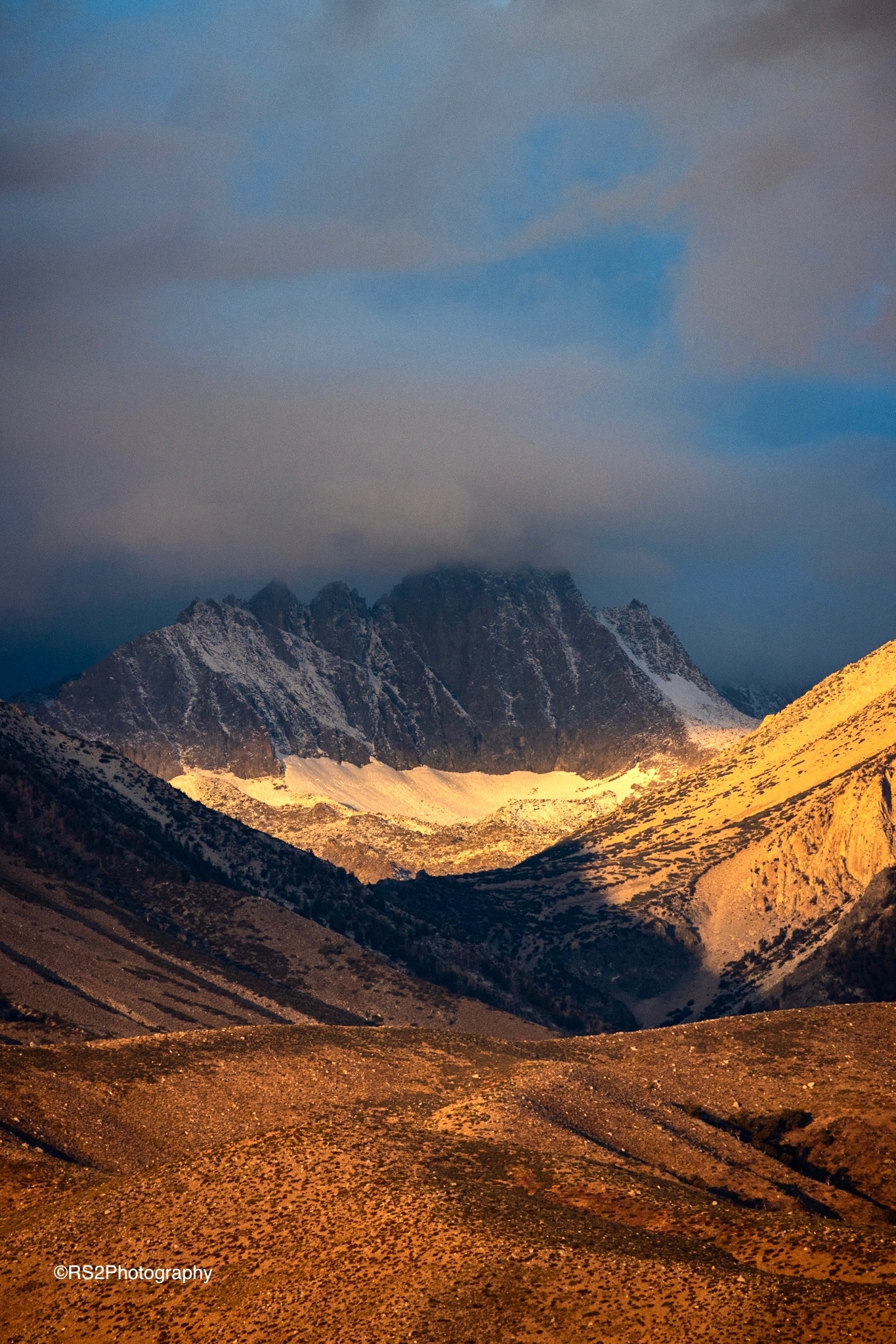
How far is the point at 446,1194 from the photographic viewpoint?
48.8m

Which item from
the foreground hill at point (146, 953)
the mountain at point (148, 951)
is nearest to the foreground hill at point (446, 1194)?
the foreground hill at point (146, 953)

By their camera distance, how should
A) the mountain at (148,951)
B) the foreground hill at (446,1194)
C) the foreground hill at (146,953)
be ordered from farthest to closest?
the mountain at (148,951) → the foreground hill at (146,953) → the foreground hill at (446,1194)

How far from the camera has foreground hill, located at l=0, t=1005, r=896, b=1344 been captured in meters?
40.0

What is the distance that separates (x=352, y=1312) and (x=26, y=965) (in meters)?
94.4

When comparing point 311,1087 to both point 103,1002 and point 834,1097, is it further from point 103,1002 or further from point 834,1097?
point 103,1002

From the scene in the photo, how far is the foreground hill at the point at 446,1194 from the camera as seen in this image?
40.0 m

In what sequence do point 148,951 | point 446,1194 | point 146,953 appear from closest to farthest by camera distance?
1. point 446,1194
2. point 146,953
3. point 148,951

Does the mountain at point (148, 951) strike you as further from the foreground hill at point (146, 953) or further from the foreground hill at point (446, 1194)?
the foreground hill at point (446, 1194)

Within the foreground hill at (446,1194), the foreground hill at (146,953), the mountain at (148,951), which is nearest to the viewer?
the foreground hill at (446,1194)

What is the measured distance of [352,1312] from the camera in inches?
1610

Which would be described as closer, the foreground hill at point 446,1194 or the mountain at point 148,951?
the foreground hill at point 446,1194

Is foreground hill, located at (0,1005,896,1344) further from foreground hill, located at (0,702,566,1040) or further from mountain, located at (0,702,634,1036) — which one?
mountain, located at (0,702,634,1036)

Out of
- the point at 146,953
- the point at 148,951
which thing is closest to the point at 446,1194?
the point at 146,953

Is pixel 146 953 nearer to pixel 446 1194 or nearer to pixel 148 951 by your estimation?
pixel 148 951
